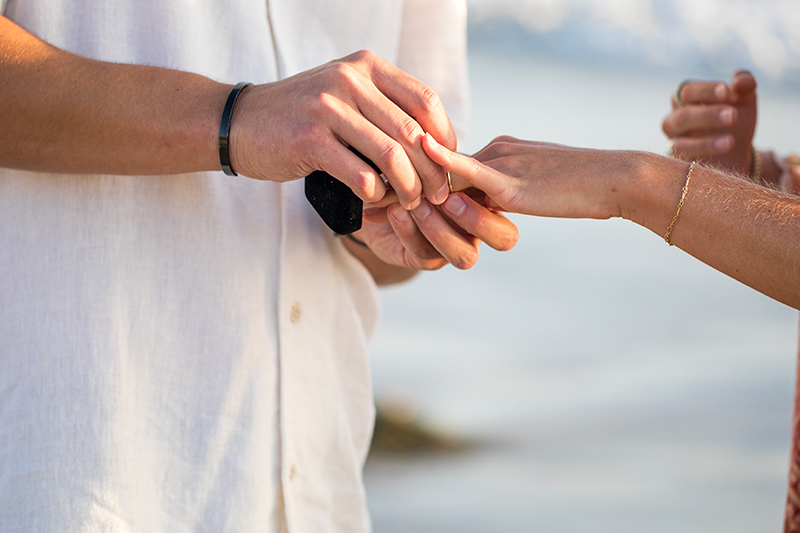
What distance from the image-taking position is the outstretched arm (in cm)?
113

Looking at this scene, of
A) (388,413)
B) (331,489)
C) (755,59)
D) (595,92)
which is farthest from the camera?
(595,92)

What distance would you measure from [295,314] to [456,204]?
41 cm

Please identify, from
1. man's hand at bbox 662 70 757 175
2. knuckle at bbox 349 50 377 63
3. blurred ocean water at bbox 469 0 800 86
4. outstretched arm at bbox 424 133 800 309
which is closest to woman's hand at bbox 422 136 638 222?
outstretched arm at bbox 424 133 800 309

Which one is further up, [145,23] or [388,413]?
[145,23]

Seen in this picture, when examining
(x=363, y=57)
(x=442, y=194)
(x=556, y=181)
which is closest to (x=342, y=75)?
(x=363, y=57)

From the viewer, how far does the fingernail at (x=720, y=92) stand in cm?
175

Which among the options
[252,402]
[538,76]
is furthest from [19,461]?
[538,76]

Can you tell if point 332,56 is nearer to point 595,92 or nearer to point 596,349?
point 596,349

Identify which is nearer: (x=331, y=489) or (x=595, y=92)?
(x=331, y=489)

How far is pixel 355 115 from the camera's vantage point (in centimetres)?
104

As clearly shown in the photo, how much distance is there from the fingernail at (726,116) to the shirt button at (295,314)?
1.26 metres

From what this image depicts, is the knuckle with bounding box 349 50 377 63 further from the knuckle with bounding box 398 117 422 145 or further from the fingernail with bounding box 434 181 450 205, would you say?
the fingernail with bounding box 434 181 450 205

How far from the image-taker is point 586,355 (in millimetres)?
5691

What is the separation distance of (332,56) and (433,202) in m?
0.49
